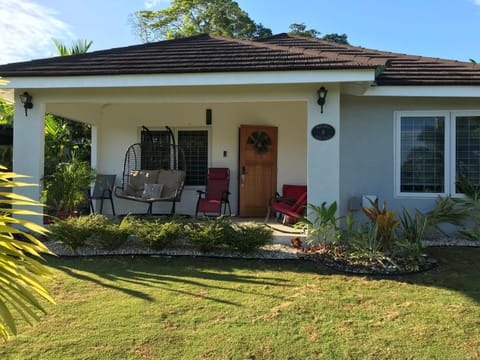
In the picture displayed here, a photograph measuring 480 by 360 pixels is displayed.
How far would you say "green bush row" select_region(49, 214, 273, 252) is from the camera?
16.5ft

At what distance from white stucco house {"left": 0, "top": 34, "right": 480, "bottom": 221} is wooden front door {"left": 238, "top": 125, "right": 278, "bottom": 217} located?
2066mm

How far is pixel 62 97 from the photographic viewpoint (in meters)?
6.16

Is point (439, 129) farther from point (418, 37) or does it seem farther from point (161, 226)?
point (418, 37)

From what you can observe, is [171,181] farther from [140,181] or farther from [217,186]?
[217,186]

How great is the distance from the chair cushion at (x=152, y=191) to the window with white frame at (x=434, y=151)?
15.2ft

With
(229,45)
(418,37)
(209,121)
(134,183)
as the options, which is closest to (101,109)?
(134,183)

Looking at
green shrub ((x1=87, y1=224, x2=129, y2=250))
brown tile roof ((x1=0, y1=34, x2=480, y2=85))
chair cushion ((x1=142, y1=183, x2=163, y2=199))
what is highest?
brown tile roof ((x1=0, y1=34, x2=480, y2=85))

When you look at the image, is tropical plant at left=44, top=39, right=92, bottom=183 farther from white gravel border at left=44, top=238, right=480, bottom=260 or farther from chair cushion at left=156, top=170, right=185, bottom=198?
white gravel border at left=44, top=238, right=480, bottom=260

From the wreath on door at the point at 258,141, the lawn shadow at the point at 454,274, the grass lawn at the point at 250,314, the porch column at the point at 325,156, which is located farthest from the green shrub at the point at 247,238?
the wreath on door at the point at 258,141

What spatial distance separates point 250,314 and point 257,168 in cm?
543

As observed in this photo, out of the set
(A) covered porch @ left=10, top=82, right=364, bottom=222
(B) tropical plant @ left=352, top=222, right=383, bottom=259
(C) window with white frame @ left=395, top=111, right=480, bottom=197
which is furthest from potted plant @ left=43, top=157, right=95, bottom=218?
(C) window with white frame @ left=395, top=111, right=480, bottom=197

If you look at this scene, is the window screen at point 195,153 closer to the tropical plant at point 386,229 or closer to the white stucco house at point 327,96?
the white stucco house at point 327,96

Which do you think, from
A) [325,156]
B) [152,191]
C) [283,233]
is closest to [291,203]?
[283,233]

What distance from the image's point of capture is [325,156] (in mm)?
5574
